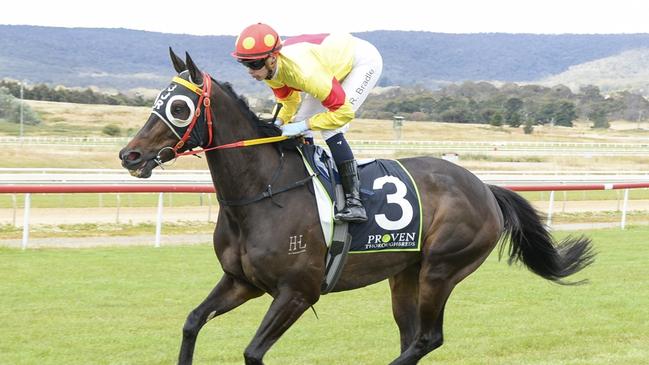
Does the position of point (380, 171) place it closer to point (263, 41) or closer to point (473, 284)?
point (263, 41)

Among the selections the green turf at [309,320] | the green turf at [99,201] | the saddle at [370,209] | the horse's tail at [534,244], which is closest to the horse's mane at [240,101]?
the saddle at [370,209]

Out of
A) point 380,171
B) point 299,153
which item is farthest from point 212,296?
point 380,171

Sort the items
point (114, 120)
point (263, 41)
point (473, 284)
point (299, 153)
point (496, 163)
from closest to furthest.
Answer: point (263, 41)
point (299, 153)
point (473, 284)
point (496, 163)
point (114, 120)

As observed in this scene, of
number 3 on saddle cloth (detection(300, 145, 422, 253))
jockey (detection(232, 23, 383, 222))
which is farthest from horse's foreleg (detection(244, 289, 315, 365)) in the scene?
jockey (detection(232, 23, 383, 222))

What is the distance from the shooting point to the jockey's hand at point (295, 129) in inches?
195

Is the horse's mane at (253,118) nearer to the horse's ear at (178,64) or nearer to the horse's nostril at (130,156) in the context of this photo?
the horse's ear at (178,64)

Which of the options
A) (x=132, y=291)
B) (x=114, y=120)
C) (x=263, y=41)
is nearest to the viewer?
(x=263, y=41)

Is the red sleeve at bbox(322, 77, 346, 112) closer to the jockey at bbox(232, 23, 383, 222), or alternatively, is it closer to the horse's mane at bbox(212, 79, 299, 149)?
the jockey at bbox(232, 23, 383, 222)

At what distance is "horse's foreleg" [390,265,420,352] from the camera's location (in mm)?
5617

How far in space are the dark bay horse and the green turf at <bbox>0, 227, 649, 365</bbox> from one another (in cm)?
94

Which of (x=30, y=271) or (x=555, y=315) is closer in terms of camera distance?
(x=555, y=315)

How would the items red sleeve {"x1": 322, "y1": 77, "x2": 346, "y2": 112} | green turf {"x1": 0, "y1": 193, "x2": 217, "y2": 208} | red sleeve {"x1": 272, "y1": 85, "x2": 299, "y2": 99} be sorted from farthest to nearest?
green turf {"x1": 0, "y1": 193, "x2": 217, "y2": 208} < red sleeve {"x1": 272, "y1": 85, "x2": 299, "y2": 99} < red sleeve {"x1": 322, "y1": 77, "x2": 346, "y2": 112}

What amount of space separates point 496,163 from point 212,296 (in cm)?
3186

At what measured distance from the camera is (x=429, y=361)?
6121 millimetres
